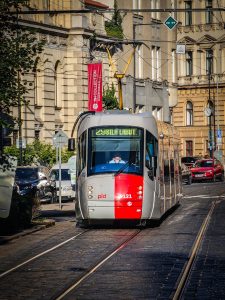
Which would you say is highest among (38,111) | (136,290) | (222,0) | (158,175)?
(222,0)

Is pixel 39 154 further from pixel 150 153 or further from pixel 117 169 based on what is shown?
pixel 117 169

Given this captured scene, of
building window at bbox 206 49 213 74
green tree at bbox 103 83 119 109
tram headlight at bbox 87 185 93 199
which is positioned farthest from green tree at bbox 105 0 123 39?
tram headlight at bbox 87 185 93 199

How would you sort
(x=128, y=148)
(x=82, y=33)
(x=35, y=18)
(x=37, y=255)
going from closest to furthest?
(x=37, y=255)
(x=128, y=148)
(x=35, y=18)
(x=82, y=33)

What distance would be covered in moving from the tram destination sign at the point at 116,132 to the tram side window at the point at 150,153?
1.05 feet

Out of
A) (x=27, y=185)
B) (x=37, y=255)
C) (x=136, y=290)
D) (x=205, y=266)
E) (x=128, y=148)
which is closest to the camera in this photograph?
(x=136, y=290)

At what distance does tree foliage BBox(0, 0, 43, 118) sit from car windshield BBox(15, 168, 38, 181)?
22.6 m

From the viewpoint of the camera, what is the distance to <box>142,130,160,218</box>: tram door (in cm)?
3019

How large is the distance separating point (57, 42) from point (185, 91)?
138ft

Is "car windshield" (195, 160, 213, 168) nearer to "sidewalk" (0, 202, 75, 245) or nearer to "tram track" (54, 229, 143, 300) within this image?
"sidewalk" (0, 202, 75, 245)

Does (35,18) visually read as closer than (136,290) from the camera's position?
No

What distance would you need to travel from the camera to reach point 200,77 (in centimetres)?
10506

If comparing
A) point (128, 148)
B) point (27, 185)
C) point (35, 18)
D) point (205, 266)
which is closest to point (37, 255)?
point (205, 266)

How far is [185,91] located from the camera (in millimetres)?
106125

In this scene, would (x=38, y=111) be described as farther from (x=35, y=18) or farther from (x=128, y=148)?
(x=128, y=148)
